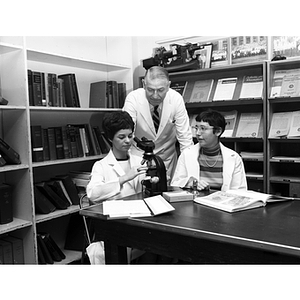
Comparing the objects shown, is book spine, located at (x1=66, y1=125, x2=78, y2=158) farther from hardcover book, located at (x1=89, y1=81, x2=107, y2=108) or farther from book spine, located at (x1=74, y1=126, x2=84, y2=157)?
hardcover book, located at (x1=89, y1=81, x2=107, y2=108)

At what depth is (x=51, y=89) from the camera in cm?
280

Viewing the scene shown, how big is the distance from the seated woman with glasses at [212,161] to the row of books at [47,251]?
111 cm

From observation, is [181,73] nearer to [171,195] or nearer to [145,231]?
[171,195]

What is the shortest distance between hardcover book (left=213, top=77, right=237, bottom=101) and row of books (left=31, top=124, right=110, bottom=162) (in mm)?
1112

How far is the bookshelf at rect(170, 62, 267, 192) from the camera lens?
3.05 meters

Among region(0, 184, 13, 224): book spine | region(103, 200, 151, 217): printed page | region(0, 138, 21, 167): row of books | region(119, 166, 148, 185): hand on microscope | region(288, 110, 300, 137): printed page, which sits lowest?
region(0, 184, 13, 224): book spine

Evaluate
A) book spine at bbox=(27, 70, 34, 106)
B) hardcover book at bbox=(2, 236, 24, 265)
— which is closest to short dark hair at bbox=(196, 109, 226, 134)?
book spine at bbox=(27, 70, 34, 106)

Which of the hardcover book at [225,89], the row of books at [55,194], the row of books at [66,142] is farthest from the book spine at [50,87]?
the hardcover book at [225,89]

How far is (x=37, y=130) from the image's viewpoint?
2.67 meters

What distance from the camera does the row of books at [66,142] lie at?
2.67m

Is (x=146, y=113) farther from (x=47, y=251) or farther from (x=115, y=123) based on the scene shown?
(x=47, y=251)

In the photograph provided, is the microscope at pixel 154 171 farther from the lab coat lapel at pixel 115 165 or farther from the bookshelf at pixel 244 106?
the bookshelf at pixel 244 106

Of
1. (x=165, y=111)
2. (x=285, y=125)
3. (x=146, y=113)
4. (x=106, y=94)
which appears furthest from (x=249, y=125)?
(x=106, y=94)

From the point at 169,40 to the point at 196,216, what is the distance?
2600 millimetres
